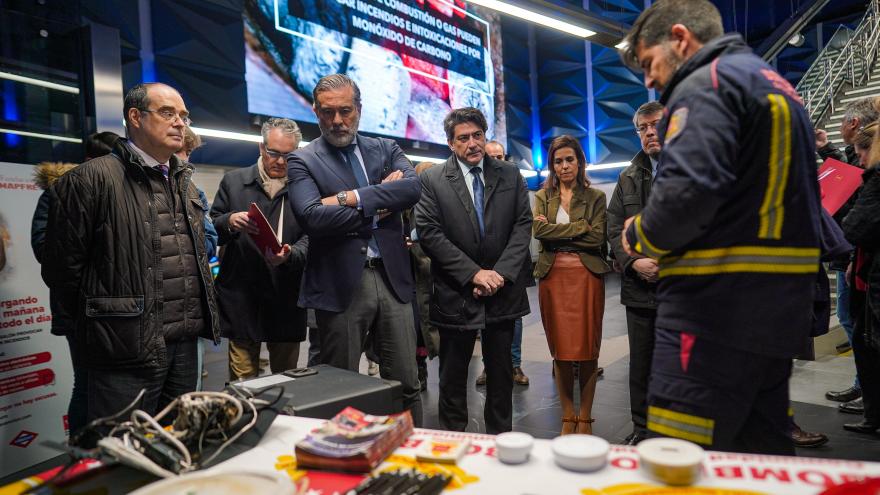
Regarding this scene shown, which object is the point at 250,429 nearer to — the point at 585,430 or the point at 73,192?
the point at 73,192

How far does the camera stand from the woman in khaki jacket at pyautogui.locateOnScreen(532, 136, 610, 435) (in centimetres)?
273

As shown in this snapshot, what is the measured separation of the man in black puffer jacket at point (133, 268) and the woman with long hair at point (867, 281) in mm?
2776

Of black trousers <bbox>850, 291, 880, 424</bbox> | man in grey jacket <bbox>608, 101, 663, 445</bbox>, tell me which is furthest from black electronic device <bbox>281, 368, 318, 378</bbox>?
black trousers <bbox>850, 291, 880, 424</bbox>

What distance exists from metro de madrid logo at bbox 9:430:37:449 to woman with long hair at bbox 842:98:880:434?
3962 millimetres

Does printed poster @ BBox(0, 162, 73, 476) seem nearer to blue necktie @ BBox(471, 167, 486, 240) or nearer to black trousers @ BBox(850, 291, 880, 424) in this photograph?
blue necktie @ BBox(471, 167, 486, 240)

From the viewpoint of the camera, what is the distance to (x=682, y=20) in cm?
132

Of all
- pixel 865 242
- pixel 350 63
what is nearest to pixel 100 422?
pixel 865 242

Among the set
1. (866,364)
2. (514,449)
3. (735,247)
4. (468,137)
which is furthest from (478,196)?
(866,364)

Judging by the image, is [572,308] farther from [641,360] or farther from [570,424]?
[570,424]

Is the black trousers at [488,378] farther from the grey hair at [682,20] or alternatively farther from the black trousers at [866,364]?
the black trousers at [866,364]

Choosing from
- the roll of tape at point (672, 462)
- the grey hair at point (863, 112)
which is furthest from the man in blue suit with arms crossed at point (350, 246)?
the grey hair at point (863, 112)

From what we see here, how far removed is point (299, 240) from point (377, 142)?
0.72 metres

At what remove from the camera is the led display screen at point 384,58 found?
21.7ft

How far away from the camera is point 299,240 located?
9.08 feet
